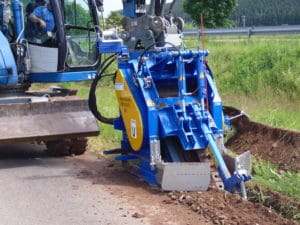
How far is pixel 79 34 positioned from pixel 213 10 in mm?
24019

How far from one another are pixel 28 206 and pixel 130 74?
200 cm

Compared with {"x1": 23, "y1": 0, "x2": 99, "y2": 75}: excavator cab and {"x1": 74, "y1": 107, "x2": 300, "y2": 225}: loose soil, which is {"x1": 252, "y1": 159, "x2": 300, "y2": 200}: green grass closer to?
{"x1": 74, "y1": 107, "x2": 300, "y2": 225}: loose soil

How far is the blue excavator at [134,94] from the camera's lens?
6551 mm

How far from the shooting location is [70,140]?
8.71 metres

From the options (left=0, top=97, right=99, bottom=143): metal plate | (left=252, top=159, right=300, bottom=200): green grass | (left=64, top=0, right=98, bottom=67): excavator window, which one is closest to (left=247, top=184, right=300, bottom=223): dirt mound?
(left=252, top=159, right=300, bottom=200): green grass

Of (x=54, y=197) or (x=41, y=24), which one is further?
(x=41, y=24)

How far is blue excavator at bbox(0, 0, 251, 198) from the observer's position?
6.55 metres

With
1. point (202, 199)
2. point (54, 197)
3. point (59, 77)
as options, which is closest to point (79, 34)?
point (59, 77)

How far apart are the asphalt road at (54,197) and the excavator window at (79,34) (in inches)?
63.8

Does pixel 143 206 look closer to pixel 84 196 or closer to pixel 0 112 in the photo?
pixel 84 196

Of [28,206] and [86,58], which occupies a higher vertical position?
[86,58]

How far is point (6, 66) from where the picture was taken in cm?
862

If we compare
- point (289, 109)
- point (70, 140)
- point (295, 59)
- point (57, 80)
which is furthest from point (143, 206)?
point (295, 59)

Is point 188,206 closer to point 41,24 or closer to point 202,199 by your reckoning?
point 202,199
